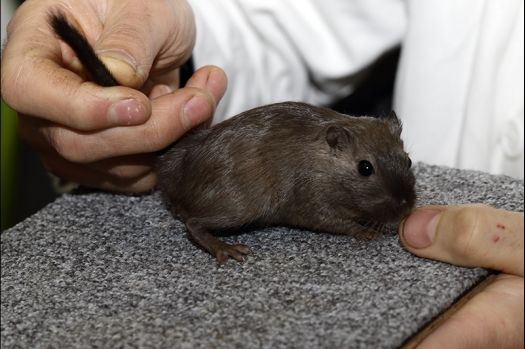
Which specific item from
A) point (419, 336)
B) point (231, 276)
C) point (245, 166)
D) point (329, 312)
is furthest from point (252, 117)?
point (419, 336)

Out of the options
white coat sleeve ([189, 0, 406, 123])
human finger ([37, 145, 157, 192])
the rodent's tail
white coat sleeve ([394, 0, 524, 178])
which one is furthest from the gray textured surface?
white coat sleeve ([189, 0, 406, 123])

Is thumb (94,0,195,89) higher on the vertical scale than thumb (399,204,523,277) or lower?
higher

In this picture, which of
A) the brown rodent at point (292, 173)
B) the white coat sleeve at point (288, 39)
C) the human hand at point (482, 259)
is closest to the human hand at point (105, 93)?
the brown rodent at point (292, 173)

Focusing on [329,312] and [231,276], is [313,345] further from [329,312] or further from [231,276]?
[231,276]

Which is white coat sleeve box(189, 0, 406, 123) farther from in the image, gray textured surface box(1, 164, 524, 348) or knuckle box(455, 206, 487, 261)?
knuckle box(455, 206, 487, 261)

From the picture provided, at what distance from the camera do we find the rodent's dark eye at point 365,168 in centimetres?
182

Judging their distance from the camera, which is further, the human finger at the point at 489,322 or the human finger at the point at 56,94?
the human finger at the point at 56,94

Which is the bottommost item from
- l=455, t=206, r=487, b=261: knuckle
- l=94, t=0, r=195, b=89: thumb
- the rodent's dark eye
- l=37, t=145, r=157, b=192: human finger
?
l=37, t=145, r=157, b=192: human finger

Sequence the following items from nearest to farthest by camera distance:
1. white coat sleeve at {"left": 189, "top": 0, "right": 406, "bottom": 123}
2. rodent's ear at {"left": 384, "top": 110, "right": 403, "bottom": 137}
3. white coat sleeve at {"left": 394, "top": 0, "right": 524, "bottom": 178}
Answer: rodent's ear at {"left": 384, "top": 110, "right": 403, "bottom": 137} → white coat sleeve at {"left": 394, "top": 0, "right": 524, "bottom": 178} → white coat sleeve at {"left": 189, "top": 0, "right": 406, "bottom": 123}

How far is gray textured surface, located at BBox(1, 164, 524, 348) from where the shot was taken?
Result: 1.41m

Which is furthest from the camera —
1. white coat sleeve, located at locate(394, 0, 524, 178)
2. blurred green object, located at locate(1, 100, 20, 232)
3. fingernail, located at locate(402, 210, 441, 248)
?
blurred green object, located at locate(1, 100, 20, 232)

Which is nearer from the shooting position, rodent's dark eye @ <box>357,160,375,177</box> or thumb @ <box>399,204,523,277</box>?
thumb @ <box>399,204,523,277</box>

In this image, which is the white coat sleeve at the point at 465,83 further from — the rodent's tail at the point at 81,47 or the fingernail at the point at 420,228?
the rodent's tail at the point at 81,47

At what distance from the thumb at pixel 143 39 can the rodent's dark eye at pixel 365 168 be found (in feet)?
2.74
